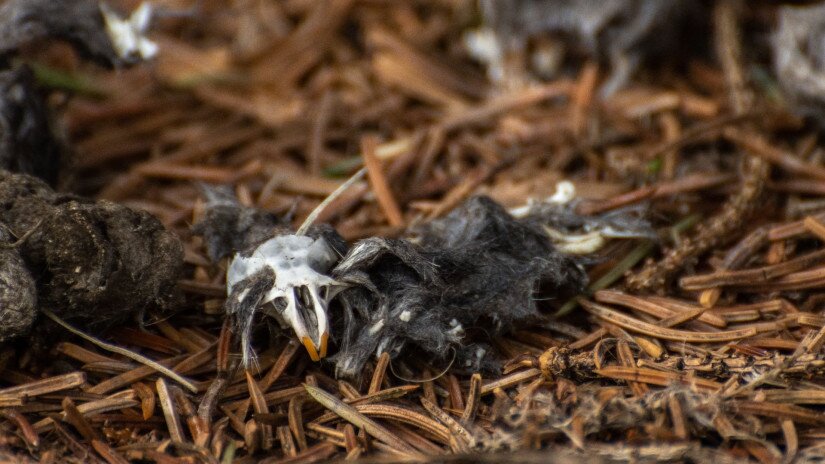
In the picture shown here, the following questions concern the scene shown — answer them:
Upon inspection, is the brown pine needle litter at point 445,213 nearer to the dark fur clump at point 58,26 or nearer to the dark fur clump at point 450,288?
the dark fur clump at point 450,288

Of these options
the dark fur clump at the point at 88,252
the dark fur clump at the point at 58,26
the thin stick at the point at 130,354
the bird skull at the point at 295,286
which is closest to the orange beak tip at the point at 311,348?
the bird skull at the point at 295,286

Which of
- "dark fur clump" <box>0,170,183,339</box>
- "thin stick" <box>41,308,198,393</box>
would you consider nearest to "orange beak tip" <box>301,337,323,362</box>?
"thin stick" <box>41,308,198,393</box>

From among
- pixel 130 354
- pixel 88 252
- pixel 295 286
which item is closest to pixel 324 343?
pixel 295 286

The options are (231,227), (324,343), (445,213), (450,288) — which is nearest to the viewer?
(324,343)

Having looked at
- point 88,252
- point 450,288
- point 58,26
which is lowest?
point 450,288

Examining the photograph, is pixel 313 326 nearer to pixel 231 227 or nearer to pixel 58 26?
pixel 231 227

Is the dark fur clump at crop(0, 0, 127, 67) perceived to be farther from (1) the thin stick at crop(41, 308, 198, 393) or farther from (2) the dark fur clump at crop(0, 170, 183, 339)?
(1) the thin stick at crop(41, 308, 198, 393)

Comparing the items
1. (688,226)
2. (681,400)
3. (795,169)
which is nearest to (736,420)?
(681,400)
